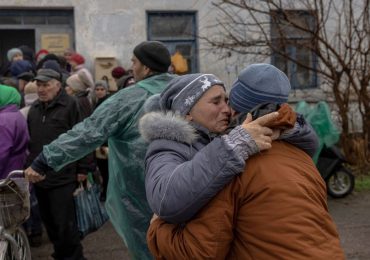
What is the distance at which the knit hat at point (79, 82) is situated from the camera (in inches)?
289

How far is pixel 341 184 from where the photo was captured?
754 centimetres

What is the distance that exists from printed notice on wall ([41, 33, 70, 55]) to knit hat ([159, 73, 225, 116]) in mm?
8814

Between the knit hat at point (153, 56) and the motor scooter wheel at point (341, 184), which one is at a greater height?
the knit hat at point (153, 56)

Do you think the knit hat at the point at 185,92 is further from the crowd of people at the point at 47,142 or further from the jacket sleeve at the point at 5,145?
the jacket sleeve at the point at 5,145

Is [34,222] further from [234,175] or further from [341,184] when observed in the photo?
[234,175]

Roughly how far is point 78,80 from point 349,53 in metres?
4.11

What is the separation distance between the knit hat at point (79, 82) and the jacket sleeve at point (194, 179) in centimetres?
558

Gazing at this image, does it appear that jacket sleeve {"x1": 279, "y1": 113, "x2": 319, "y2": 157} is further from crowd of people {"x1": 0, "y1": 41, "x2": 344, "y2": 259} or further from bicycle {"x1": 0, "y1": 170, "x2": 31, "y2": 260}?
bicycle {"x1": 0, "y1": 170, "x2": 31, "y2": 260}

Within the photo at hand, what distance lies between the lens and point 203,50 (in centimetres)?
1112

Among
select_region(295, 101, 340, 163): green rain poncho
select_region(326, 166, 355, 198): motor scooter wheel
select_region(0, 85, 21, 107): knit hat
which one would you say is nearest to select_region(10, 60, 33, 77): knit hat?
select_region(0, 85, 21, 107): knit hat

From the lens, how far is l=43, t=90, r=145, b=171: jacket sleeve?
11.3ft

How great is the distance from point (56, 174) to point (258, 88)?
10.5ft

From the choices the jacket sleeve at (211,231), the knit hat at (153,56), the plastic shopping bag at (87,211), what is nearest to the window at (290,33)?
the plastic shopping bag at (87,211)

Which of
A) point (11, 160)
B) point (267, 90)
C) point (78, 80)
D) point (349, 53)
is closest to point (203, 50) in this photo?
point (349, 53)
